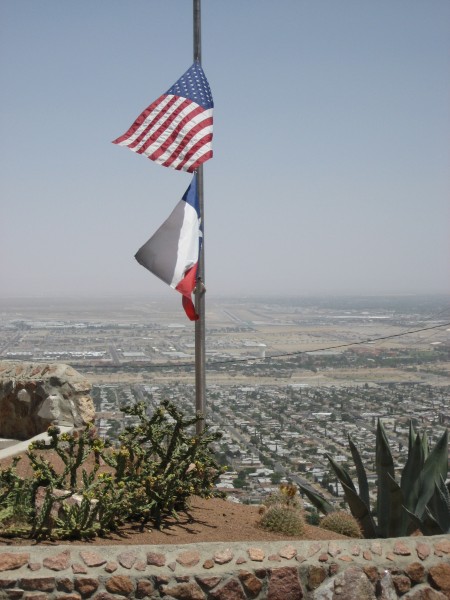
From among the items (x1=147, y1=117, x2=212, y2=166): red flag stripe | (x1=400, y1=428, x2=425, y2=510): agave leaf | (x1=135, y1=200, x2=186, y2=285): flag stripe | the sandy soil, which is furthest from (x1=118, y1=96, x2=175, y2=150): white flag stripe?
(x1=400, y1=428, x2=425, y2=510): agave leaf

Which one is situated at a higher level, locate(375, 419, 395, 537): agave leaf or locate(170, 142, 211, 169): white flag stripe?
locate(170, 142, 211, 169): white flag stripe

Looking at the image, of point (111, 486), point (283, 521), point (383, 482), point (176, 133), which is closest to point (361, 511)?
point (383, 482)

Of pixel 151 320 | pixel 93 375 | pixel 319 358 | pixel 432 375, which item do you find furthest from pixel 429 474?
pixel 151 320

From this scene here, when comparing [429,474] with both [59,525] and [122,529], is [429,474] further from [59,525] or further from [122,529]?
[59,525]

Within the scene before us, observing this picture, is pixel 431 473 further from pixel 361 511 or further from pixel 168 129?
pixel 168 129

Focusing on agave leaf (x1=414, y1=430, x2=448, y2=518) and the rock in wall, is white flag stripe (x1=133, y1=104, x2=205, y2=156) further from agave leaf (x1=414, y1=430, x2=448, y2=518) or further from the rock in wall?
agave leaf (x1=414, y1=430, x2=448, y2=518)

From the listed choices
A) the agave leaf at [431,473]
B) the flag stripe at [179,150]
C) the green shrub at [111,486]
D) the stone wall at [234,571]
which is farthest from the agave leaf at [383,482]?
the flag stripe at [179,150]

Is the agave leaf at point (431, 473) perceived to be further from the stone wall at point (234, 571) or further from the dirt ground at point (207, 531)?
the stone wall at point (234, 571)
